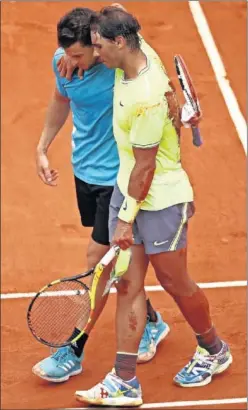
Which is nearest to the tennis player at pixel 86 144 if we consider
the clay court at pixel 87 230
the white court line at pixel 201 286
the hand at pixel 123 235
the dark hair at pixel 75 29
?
the dark hair at pixel 75 29

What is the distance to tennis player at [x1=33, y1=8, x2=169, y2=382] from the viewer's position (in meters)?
7.40

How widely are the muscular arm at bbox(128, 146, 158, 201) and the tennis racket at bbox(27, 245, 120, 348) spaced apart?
645 millimetres

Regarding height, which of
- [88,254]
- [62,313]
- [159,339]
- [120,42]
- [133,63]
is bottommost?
[159,339]

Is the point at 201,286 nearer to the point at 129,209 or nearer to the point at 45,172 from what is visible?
the point at 45,172

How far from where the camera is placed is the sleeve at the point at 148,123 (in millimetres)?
7125

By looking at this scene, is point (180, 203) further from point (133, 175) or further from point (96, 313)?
point (96, 313)

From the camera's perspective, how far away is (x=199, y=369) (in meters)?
8.21

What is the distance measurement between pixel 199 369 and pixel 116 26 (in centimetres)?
239

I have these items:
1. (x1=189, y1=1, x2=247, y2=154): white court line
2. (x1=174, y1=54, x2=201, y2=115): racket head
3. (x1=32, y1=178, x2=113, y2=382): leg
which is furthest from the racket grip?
(x1=189, y1=1, x2=247, y2=154): white court line

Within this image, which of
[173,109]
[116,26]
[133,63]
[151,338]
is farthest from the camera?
[151,338]

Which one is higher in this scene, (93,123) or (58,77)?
(58,77)

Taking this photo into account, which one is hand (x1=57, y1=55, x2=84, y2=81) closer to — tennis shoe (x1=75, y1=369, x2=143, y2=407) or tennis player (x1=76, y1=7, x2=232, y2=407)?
tennis player (x1=76, y1=7, x2=232, y2=407)

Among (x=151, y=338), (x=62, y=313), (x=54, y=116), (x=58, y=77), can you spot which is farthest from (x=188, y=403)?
(x=58, y=77)

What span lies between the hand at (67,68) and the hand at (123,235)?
0.92 m
